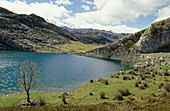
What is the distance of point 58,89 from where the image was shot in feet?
124

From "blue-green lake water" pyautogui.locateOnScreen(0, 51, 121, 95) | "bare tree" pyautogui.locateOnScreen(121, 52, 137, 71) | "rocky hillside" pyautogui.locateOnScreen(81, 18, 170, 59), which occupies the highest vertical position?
"rocky hillside" pyautogui.locateOnScreen(81, 18, 170, 59)

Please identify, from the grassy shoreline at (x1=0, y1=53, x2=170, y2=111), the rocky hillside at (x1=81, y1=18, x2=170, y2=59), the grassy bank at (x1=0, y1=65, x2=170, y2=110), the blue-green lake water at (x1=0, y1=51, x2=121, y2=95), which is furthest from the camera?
the rocky hillside at (x1=81, y1=18, x2=170, y2=59)

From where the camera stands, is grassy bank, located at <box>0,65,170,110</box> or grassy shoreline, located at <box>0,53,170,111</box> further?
grassy bank, located at <box>0,65,170,110</box>

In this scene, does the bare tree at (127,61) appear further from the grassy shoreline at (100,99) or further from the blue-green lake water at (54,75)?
the grassy shoreline at (100,99)

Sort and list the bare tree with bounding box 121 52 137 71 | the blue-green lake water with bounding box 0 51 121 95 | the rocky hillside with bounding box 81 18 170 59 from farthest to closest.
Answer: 1. the rocky hillside with bounding box 81 18 170 59
2. the bare tree with bounding box 121 52 137 71
3. the blue-green lake water with bounding box 0 51 121 95

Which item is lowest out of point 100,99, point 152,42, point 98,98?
point 98,98

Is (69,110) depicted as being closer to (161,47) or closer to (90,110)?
(90,110)

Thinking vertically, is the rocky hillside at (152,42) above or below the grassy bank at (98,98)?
above

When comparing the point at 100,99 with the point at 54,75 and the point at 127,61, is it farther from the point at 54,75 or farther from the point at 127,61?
the point at 127,61

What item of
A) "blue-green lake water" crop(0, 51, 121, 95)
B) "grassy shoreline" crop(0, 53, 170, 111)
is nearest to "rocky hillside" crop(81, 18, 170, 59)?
"blue-green lake water" crop(0, 51, 121, 95)

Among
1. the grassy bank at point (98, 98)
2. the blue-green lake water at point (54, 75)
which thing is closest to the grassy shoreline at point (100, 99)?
the grassy bank at point (98, 98)

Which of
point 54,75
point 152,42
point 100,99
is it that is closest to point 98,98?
point 100,99

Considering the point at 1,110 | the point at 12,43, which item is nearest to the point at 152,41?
the point at 1,110

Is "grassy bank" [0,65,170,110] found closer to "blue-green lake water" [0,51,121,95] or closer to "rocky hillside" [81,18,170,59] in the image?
"blue-green lake water" [0,51,121,95]
